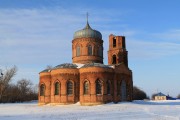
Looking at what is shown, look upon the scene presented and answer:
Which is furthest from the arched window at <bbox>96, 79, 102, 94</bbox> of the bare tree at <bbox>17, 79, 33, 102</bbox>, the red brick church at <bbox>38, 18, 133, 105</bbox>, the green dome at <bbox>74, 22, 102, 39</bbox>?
the bare tree at <bbox>17, 79, 33, 102</bbox>

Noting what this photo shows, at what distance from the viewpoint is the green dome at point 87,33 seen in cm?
3984

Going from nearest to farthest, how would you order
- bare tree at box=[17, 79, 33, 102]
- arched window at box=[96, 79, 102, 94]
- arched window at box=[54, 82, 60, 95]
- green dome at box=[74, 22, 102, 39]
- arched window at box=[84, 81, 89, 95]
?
1. arched window at box=[96, 79, 102, 94]
2. arched window at box=[84, 81, 89, 95]
3. arched window at box=[54, 82, 60, 95]
4. green dome at box=[74, 22, 102, 39]
5. bare tree at box=[17, 79, 33, 102]

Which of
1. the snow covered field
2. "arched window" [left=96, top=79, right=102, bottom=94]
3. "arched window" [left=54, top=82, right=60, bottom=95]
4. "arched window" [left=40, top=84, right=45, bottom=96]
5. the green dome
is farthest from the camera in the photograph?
the green dome

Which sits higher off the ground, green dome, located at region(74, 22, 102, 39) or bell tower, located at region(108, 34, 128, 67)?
green dome, located at region(74, 22, 102, 39)

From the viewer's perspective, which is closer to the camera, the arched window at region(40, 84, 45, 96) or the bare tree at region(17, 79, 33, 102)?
the arched window at region(40, 84, 45, 96)

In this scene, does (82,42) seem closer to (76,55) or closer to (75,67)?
(76,55)

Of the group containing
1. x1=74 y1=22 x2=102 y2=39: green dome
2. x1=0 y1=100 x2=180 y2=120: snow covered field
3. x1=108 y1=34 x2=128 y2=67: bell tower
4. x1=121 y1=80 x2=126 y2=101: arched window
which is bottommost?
x1=0 y1=100 x2=180 y2=120: snow covered field

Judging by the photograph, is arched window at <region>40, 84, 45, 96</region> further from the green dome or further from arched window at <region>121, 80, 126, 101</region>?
arched window at <region>121, 80, 126, 101</region>

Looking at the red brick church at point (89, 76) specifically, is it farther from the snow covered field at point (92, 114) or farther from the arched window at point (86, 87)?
the snow covered field at point (92, 114)

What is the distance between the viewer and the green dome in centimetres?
A: 3984

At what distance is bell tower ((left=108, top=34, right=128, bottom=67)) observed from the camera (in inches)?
1581

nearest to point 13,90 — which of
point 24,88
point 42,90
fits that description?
point 24,88

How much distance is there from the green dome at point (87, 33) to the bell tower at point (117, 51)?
2.20m

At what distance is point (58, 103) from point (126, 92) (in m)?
9.82
